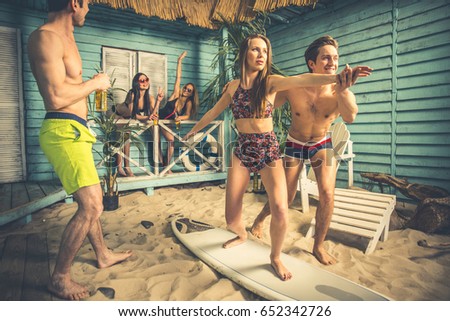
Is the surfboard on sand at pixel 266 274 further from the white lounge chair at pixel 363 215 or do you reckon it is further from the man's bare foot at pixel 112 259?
the white lounge chair at pixel 363 215

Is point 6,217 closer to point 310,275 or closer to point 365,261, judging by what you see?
point 310,275

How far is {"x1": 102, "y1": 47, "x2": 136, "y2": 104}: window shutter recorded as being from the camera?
19.8 ft

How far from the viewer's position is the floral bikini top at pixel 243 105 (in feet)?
7.27

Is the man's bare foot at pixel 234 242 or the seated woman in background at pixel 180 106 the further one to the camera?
the seated woman in background at pixel 180 106

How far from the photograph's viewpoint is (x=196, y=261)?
256cm

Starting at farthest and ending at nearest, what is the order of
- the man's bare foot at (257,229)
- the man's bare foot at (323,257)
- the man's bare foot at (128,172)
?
1. the man's bare foot at (128,172)
2. the man's bare foot at (257,229)
3. the man's bare foot at (323,257)

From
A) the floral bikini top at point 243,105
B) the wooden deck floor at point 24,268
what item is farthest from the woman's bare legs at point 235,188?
the wooden deck floor at point 24,268

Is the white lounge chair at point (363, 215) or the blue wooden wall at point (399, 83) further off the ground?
the blue wooden wall at point (399, 83)

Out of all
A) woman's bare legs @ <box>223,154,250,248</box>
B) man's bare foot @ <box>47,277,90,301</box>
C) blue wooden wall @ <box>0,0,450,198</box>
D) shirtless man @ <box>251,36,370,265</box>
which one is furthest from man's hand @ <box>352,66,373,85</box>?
blue wooden wall @ <box>0,0,450,198</box>

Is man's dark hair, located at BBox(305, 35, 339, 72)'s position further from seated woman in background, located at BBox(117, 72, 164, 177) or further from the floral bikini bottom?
seated woman in background, located at BBox(117, 72, 164, 177)

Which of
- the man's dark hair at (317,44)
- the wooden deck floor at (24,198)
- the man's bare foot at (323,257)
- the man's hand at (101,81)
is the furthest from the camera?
the wooden deck floor at (24,198)

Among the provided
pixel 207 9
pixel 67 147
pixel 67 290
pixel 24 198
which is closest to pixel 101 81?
pixel 67 147

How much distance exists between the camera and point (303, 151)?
276cm

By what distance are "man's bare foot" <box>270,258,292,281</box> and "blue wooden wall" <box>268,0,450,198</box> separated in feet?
12.1
